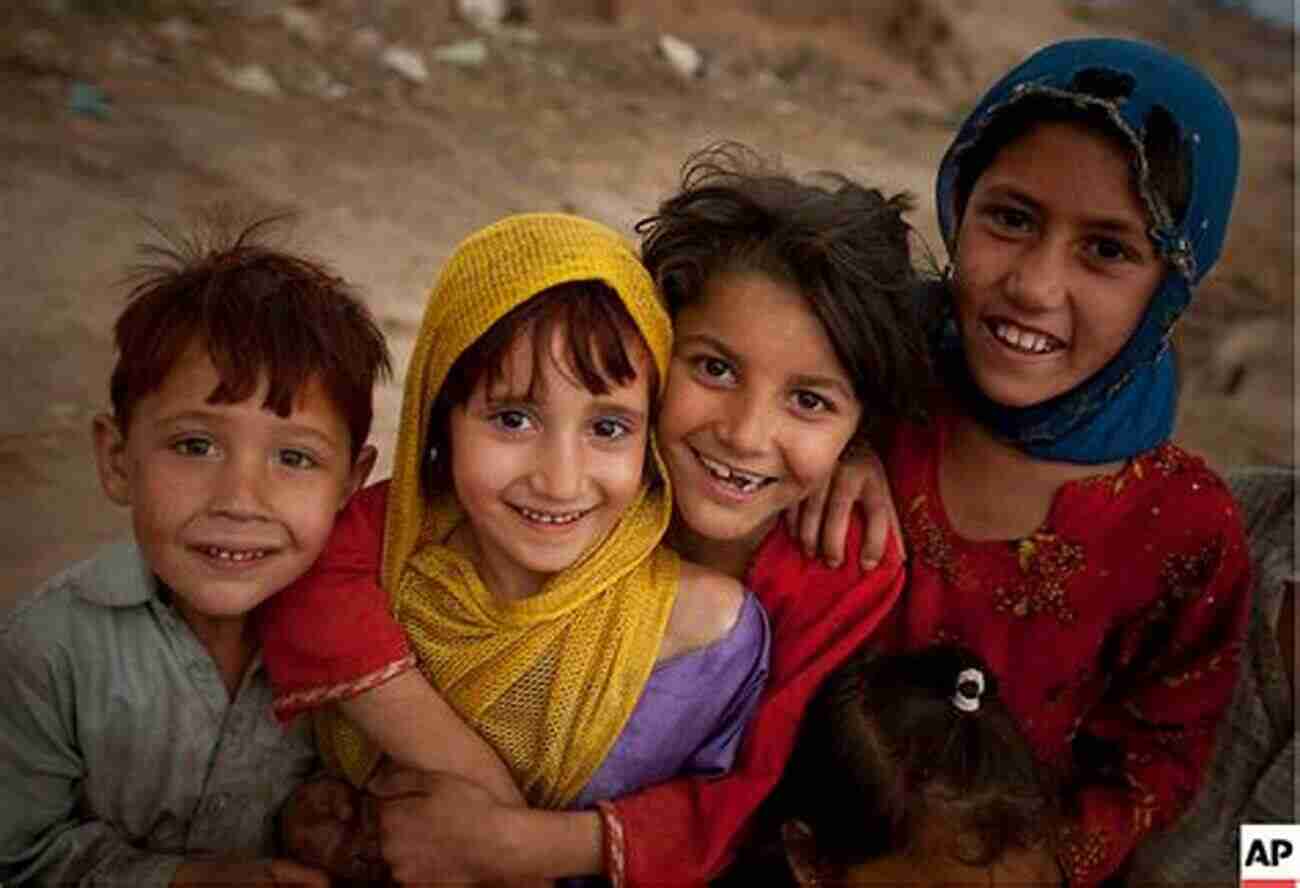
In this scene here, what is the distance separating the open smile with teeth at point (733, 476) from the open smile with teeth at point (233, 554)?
1.40ft

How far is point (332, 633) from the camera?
1.43m

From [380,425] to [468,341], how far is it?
1868 mm

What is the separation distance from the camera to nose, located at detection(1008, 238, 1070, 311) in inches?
59.9

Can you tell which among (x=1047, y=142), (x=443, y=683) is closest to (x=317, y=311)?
(x=443, y=683)

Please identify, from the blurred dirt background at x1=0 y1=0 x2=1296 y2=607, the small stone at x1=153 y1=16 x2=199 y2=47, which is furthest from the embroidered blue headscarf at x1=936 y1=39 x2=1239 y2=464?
the small stone at x1=153 y1=16 x2=199 y2=47

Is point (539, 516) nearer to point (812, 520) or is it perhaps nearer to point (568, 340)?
point (568, 340)

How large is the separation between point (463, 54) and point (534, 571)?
4.53m

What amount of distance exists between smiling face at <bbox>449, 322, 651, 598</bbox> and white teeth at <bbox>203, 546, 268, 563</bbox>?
0.65 ft

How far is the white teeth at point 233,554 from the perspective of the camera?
1399 millimetres

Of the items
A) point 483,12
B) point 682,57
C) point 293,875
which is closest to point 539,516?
point 293,875

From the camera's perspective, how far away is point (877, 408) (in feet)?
5.14

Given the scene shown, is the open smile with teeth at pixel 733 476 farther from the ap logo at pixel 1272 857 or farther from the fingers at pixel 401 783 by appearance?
the ap logo at pixel 1272 857

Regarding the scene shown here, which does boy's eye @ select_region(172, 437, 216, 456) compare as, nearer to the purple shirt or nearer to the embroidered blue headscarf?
the purple shirt

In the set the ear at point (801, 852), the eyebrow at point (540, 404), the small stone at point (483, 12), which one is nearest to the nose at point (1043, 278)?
the eyebrow at point (540, 404)
